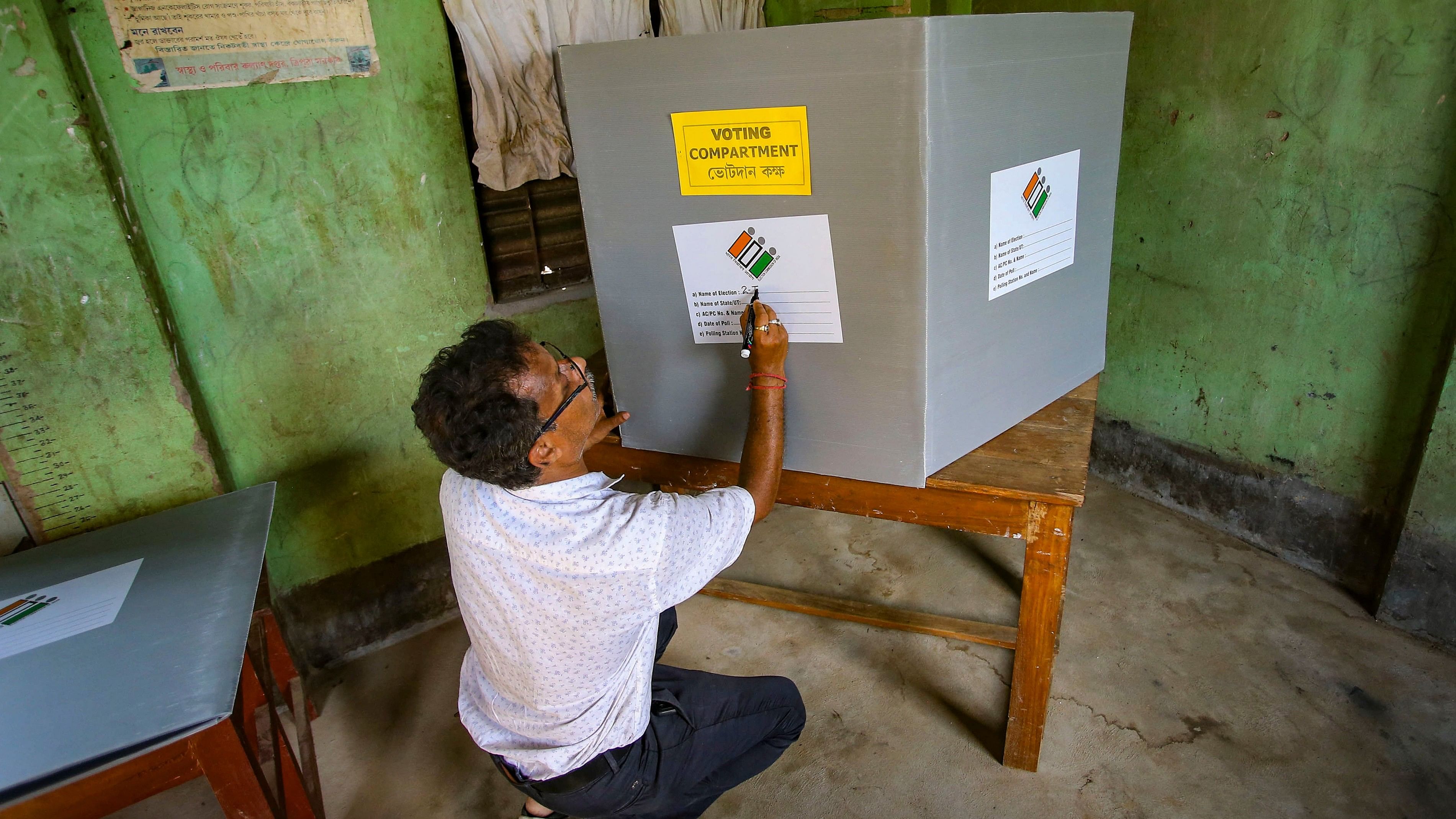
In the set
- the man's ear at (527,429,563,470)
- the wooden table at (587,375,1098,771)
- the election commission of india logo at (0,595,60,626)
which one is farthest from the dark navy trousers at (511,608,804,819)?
the election commission of india logo at (0,595,60,626)

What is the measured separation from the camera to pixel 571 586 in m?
1.17

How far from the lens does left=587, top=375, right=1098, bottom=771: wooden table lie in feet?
4.66

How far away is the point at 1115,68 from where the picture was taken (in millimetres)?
1488

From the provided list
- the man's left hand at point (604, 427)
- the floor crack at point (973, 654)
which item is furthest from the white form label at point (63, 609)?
the floor crack at point (973, 654)

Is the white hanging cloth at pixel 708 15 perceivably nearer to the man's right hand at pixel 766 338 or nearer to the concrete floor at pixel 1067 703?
the man's right hand at pixel 766 338

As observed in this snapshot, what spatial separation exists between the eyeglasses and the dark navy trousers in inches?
22.8

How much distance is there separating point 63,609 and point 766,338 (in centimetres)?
131

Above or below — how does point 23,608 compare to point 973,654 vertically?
above

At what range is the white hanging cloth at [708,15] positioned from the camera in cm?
242

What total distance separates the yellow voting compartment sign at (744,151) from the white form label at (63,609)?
124cm

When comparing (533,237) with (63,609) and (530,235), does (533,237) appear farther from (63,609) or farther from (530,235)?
(63,609)

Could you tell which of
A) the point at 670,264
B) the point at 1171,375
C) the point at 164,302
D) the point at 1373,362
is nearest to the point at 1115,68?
the point at 670,264

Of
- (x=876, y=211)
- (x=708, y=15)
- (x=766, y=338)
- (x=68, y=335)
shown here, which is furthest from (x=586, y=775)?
(x=708, y=15)

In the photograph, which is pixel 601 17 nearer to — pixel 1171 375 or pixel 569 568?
pixel 569 568
